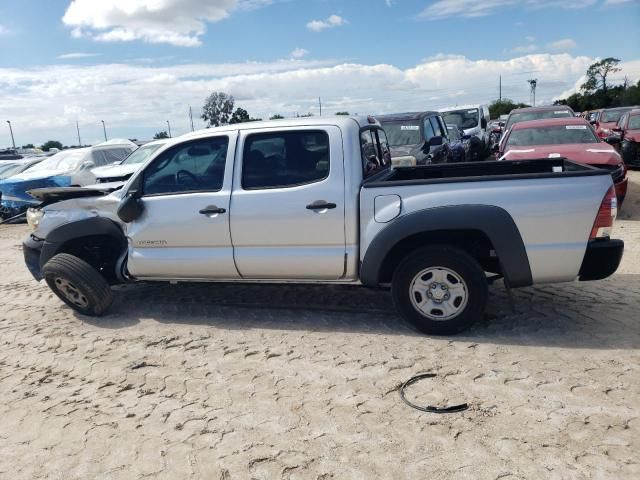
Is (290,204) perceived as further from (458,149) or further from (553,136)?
(458,149)

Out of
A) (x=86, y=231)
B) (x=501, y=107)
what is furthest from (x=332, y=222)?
(x=501, y=107)

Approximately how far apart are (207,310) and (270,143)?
1874mm

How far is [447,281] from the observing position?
4301 mm

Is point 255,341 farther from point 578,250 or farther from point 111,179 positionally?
point 111,179

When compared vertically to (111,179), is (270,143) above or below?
above

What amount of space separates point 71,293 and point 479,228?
13.0ft

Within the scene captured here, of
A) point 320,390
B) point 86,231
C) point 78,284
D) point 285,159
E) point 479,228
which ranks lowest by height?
point 320,390

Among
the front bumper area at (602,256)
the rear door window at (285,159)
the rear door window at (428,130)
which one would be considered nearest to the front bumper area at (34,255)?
the rear door window at (285,159)

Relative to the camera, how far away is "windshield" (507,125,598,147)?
9508 mm

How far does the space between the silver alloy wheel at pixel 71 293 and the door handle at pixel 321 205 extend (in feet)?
8.33

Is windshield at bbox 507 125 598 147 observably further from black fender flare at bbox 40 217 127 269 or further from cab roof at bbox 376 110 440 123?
black fender flare at bbox 40 217 127 269

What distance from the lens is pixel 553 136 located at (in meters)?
9.70

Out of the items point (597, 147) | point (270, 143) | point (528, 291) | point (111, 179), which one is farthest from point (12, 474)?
point (111, 179)

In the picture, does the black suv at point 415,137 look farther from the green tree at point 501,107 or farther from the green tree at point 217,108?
the green tree at point 501,107
